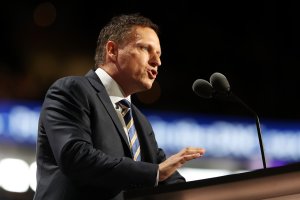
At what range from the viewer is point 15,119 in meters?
6.15

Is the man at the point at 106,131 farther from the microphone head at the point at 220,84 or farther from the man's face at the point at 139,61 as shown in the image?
the microphone head at the point at 220,84

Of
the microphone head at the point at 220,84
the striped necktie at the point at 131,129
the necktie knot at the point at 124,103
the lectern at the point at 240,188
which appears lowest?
the lectern at the point at 240,188

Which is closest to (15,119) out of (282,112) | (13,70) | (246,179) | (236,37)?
(13,70)

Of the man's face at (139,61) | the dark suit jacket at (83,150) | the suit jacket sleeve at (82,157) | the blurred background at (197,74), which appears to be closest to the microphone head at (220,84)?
the man's face at (139,61)

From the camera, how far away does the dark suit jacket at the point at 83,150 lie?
7.14 feet

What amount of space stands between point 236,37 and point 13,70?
247 centimetres

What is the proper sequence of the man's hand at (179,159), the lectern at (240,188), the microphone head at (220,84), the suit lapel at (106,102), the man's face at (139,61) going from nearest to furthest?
the lectern at (240,188) < the man's hand at (179,159) < the suit lapel at (106,102) < the microphone head at (220,84) < the man's face at (139,61)

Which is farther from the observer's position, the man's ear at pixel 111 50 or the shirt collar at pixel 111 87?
the man's ear at pixel 111 50

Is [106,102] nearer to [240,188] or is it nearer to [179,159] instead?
[179,159]

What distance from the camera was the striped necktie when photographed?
2482 millimetres

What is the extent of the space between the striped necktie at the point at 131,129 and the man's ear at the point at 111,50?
24 centimetres

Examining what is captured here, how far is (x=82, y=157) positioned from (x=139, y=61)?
66 cm

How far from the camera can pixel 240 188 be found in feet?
6.49

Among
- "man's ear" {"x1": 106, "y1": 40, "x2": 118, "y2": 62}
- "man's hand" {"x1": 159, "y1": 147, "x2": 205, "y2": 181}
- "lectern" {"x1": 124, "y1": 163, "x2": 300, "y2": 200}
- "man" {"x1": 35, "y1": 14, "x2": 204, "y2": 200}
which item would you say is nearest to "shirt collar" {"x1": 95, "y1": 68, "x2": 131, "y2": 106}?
"man" {"x1": 35, "y1": 14, "x2": 204, "y2": 200}
